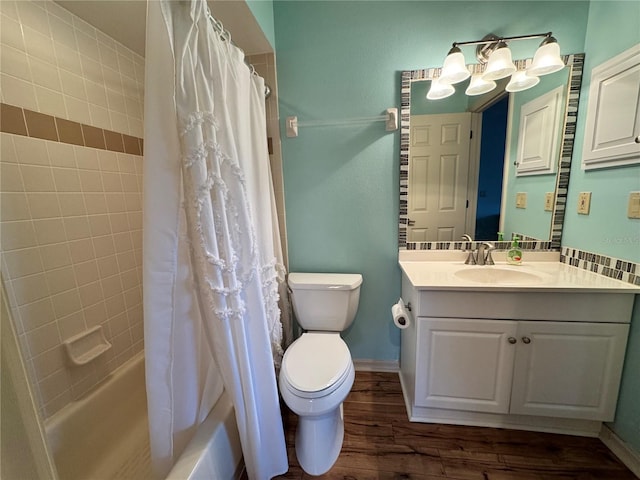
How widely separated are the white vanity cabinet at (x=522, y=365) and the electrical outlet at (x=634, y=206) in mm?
496

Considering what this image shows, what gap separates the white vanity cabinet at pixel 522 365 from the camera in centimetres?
119

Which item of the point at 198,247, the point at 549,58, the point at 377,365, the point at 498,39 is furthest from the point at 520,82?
the point at 377,365

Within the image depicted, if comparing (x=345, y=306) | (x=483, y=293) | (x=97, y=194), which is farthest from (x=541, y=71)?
(x=97, y=194)

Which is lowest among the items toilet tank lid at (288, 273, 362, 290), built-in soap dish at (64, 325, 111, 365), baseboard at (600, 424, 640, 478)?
baseboard at (600, 424, 640, 478)

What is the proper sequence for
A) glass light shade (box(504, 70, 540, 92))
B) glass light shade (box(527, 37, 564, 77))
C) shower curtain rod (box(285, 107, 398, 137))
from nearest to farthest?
1. glass light shade (box(527, 37, 564, 77))
2. glass light shade (box(504, 70, 540, 92))
3. shower curtain rod (box(285, 107, 398, 137))

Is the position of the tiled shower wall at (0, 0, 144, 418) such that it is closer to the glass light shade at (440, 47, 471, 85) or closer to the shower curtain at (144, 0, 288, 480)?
the shower curtain at (144, 0, 288, 480)

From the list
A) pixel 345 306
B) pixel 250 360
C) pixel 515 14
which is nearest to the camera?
pixel 250 360

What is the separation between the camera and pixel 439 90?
4.71 feet

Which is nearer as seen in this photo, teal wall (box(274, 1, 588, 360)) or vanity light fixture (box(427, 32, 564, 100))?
vanity light fixture (box(427, 32, 564, 100))

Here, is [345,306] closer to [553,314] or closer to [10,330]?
[553,314]

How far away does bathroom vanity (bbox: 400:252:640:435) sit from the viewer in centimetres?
117

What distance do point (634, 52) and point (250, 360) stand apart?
6.74 ft

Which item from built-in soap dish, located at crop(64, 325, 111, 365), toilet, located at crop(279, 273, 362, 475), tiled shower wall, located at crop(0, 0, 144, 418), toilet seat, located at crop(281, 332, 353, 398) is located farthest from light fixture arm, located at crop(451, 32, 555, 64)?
built-in soap dish, located at crop(64, 325, 111, 365)

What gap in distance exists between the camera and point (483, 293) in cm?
121
